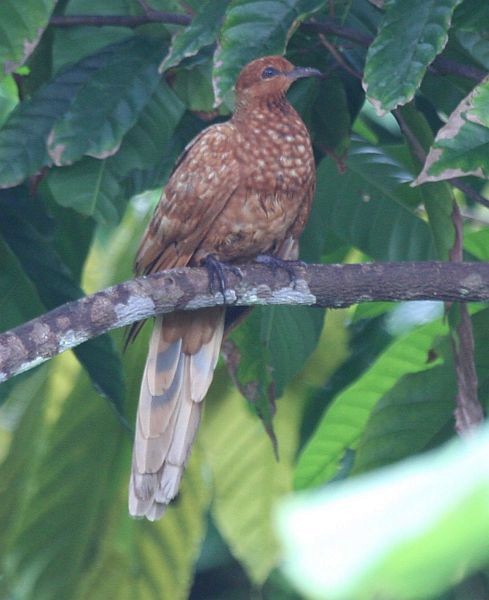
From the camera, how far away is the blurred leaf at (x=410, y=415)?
7.79 feet

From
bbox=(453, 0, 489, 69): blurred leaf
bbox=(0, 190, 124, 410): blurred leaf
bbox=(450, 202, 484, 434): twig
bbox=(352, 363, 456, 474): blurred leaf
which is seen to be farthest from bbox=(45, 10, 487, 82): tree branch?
bbox=(352, 363, 456, 474): blurred leaf

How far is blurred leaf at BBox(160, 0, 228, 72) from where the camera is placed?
78.8 inches

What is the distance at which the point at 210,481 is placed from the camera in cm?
297

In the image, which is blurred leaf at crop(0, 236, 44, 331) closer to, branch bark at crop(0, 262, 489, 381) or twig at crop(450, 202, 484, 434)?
branch bark at crop(0, 262, 489, 381)

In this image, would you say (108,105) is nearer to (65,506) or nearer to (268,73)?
(268,73)

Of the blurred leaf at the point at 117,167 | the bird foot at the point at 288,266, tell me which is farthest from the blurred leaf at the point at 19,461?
the bird foot at the point at 288,266

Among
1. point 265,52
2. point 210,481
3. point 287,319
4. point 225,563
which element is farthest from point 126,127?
point 225,563

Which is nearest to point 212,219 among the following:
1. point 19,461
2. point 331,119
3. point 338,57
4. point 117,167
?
point 117,167

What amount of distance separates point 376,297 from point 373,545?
5.82 ft

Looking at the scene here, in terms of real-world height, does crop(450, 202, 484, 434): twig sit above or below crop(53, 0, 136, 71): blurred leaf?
below

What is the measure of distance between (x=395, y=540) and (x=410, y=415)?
218 cm

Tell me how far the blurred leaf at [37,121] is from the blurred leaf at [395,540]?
81.1 inches

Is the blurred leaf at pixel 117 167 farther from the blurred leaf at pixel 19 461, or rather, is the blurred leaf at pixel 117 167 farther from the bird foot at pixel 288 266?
the blurred leaf at pixel 19 461

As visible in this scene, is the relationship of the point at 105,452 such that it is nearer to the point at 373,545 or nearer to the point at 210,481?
the point at 210,481
